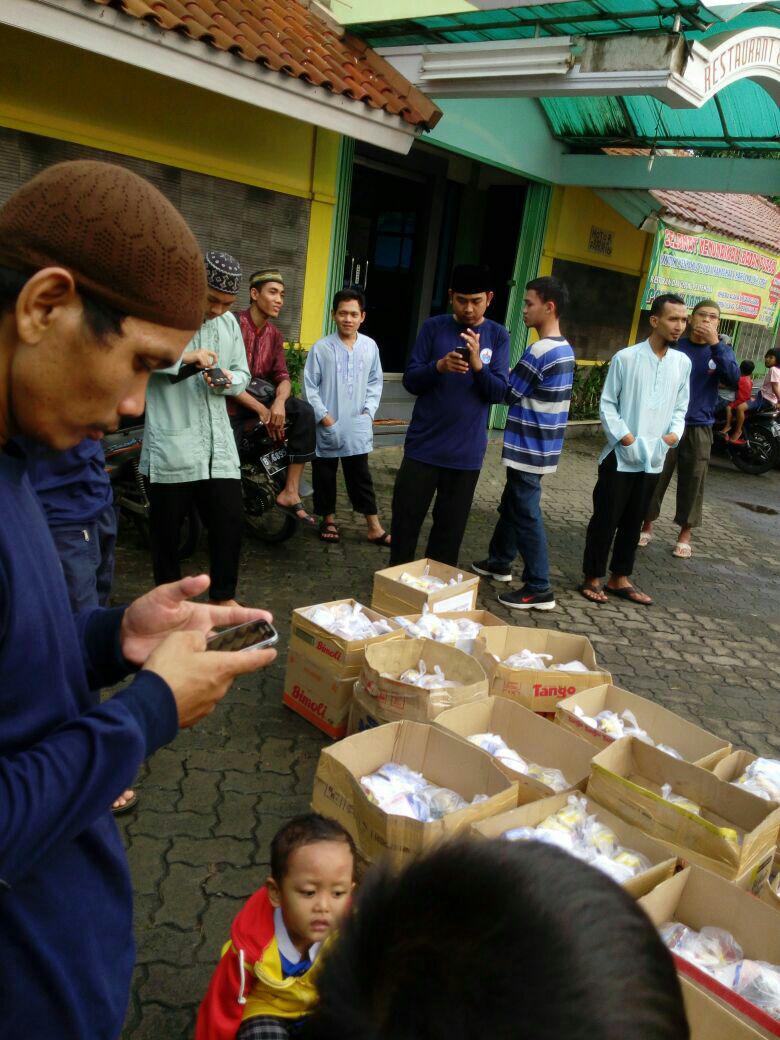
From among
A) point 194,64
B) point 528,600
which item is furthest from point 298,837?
point 194,64

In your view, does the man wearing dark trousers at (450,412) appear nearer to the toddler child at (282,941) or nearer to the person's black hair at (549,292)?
the person's black hair at (549,292)

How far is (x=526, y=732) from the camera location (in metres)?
2.86

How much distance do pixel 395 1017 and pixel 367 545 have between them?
537 centimetres

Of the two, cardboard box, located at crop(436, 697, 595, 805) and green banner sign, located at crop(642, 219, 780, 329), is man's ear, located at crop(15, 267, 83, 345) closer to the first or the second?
cardboard box, located at crop(436, 697, 595, 805)

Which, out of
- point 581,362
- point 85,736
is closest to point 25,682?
point 85,736

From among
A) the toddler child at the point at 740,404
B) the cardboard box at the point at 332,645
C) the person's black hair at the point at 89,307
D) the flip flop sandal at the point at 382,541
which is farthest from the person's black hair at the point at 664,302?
the toddler child at the point at 740,404

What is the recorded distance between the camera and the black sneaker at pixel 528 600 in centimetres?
516

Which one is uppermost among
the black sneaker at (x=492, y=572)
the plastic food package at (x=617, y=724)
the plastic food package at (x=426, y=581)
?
the plastic food package at (x=426, y=581)

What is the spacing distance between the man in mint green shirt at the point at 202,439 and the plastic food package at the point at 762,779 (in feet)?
8.04

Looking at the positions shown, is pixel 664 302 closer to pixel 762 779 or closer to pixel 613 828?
pixel 762 779

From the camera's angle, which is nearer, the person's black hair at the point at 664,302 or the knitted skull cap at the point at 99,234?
the knitted skull cap at the point at 99,234

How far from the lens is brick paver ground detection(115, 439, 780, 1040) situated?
2.39m

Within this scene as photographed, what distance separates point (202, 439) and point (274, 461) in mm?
1690

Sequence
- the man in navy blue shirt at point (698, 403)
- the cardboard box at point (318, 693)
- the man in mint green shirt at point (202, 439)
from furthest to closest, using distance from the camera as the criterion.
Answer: the man in navy blue shirt at point (698, 403), the man in mint green shirt at point (202, 439), the cardboard box at point (318, 693)
